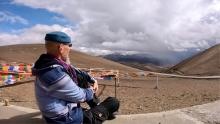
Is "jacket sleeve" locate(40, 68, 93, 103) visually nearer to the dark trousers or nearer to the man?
the man

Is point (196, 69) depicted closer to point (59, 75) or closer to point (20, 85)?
point (20, 85)

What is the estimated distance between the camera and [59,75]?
4125 millimetres

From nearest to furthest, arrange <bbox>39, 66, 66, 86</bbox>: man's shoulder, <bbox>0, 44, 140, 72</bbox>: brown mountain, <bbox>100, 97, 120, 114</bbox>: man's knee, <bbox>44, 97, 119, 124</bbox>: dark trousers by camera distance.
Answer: <bbox>39, 66, 66, 86</bbox>: man's shoulder, <bbox>44, 97, 119, 124</bbox>: dark trousers, <bbox>100, 97, 120, 114</bbox>: man's knee, <bbox>0, 44, 140, 72</bbox>: brown mountain

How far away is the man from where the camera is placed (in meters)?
4.14

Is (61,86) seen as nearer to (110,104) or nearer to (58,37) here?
(58,37)

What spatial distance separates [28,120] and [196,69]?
3576cm

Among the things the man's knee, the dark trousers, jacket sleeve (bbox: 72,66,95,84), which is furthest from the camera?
the man's knee

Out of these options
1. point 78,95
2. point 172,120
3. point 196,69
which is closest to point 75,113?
point 78,95

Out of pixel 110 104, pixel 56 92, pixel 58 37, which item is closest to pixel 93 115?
pixel 110 104

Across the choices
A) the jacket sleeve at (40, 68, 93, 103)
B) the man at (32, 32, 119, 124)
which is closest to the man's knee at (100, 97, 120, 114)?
the man at (32, 32, 119, 124)

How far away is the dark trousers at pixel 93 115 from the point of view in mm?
4359

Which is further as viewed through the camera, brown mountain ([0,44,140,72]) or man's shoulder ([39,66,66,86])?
brown mountain ([0,44,140,72])

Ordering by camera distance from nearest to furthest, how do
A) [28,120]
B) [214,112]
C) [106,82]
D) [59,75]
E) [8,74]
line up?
[59,75]
[28,120]
[214,112]
[8,74]
[106,82]

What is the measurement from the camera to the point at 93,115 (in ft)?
15.8
